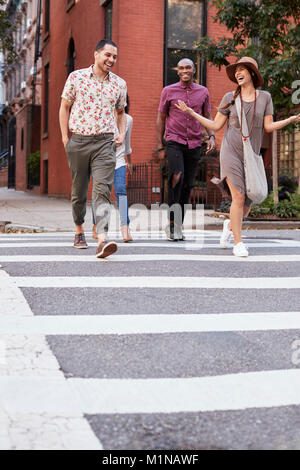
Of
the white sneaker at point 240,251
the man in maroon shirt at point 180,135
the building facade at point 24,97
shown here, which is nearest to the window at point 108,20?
the building facade at point 24,97

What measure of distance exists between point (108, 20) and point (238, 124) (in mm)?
13252

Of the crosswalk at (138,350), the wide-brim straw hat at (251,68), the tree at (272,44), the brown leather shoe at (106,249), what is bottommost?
the crosswalk at (138,350)

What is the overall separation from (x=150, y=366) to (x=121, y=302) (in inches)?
50.9

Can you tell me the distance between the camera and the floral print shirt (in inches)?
247

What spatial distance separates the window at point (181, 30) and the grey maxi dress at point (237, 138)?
11461mm

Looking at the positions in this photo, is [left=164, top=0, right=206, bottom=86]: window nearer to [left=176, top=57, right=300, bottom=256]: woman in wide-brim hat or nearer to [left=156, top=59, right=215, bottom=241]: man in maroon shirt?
[left=156, top=59, right=215, bottom=241]: man in maroon shirt

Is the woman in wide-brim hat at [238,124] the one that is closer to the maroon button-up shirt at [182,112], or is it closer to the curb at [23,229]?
the maroon button-up shirt at [182,112]

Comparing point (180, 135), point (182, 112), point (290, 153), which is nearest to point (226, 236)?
point (180, 135)

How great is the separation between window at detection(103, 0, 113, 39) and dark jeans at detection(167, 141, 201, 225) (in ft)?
37.3

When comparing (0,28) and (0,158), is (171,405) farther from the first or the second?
(0,158)

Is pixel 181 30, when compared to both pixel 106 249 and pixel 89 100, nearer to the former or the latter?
pixel 89 100

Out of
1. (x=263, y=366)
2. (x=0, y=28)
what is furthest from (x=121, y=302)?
(x=0, y=28)

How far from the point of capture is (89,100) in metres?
6.29

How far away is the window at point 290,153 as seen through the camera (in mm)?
19469
